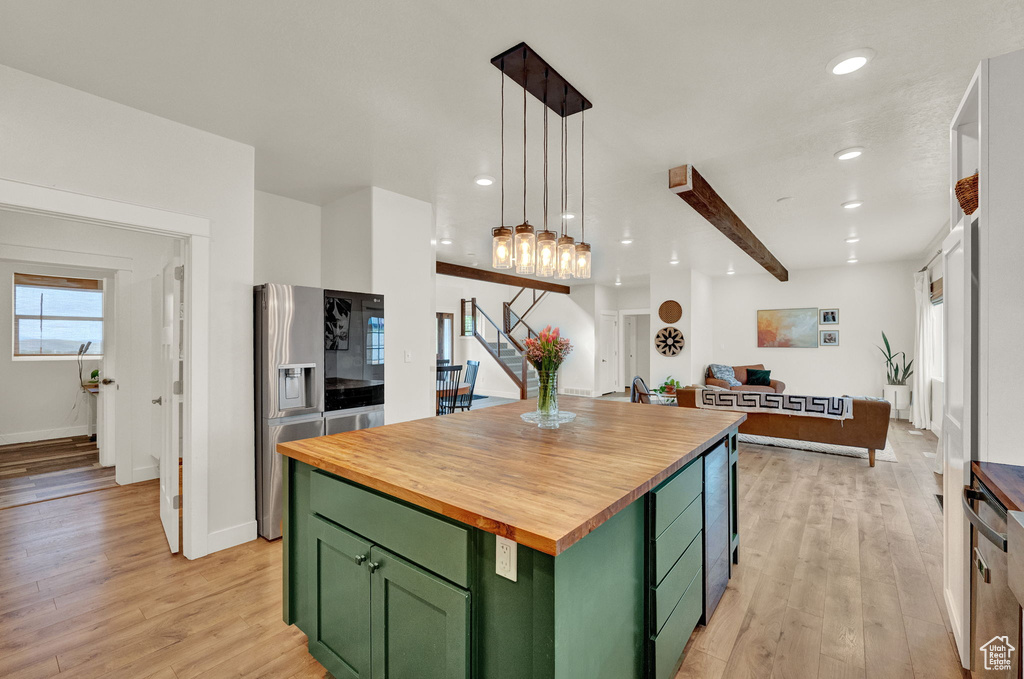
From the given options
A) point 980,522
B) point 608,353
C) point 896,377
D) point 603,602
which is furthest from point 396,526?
point 608,353

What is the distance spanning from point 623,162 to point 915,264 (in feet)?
22.9

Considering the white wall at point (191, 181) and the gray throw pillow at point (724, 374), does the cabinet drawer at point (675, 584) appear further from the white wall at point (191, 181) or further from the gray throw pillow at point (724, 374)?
the gray throw pillow at point (724, 374)

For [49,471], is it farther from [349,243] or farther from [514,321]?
[514,321]

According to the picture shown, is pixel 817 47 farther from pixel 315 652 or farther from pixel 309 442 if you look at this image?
pixel 315 652

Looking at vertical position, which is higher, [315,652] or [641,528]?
[641,528]

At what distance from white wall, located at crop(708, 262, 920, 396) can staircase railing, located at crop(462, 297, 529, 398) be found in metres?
3.92

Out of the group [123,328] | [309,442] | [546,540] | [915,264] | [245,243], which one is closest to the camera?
[546,540]

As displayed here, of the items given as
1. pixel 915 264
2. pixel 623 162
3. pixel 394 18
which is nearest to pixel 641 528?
pixel 394 18

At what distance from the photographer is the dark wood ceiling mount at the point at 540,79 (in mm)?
2041

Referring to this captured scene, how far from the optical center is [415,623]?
4.40ft

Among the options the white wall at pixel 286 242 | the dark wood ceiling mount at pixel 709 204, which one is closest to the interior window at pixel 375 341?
the white wall at pixel 286 242

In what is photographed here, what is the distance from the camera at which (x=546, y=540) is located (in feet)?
3.17

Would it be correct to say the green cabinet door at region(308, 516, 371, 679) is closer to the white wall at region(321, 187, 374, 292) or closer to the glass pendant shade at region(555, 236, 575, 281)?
the glass pendant shade at region(555, 236, 575, 281)

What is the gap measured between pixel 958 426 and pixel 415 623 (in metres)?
2.07
